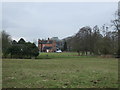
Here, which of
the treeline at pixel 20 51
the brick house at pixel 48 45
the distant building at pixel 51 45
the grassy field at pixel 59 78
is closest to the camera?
the grassy field at pixel 59 78

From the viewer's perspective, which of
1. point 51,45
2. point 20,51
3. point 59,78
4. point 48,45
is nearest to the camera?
point 59,78

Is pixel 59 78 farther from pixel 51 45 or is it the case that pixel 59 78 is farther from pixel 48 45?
pixel 48 45

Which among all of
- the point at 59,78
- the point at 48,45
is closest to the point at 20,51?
the point at 59,78

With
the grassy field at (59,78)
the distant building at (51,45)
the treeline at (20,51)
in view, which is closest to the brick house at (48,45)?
the distant building at (51,45)

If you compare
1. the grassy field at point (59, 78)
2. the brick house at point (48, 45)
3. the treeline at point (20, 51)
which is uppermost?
the brick house at point (48, 45)

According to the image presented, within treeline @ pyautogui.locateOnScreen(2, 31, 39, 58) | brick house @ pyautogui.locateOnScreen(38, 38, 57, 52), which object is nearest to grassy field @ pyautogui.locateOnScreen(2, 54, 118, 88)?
treeline @ pyautogui.locateOnScreen(2, 31, 39, 58)

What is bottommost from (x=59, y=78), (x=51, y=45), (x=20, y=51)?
(x=59, y=78)

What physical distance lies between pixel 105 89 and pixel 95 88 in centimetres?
34

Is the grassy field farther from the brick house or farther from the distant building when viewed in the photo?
the distant building

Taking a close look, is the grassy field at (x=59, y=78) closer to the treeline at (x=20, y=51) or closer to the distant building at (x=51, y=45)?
the treeline at (x=20, y=51)

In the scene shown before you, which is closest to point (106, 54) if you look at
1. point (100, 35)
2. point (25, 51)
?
point (100, 35)

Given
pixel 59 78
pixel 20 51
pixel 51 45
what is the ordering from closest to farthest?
pixel 59 78, pixel 20 51, pixel 51 45

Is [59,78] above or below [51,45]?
below

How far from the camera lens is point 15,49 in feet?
151
